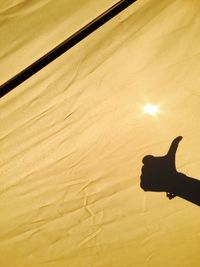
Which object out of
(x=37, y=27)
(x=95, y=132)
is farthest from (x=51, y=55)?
(x=95, y=132)

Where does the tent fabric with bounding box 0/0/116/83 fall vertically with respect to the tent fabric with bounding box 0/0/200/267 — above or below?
above

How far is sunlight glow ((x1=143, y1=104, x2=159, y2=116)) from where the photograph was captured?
4.23 feet

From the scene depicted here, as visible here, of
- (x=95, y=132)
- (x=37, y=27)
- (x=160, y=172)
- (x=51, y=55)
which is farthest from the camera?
(x=160, y=172)

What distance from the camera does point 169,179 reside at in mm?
1415

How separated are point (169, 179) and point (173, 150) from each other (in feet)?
0.48

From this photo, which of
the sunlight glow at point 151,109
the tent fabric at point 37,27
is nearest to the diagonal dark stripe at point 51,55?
the tent fabric at point 37,27

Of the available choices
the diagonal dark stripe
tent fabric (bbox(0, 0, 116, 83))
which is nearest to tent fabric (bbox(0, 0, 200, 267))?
tent fabric (bbox(0, 0, 116, 83))

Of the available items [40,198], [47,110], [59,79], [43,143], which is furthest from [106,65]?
[40,198]

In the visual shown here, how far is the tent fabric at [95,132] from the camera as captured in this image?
1.18 metres

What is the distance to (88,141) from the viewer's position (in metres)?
1.27

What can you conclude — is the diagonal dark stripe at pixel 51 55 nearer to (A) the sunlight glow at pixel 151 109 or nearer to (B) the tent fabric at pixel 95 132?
(B) the tent fabric at pixel 95 132

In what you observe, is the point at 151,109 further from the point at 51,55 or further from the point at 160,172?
the point at 51,55

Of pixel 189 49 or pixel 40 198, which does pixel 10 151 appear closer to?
pixel 40 198

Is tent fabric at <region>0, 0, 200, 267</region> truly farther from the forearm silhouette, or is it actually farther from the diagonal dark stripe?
the diagonal dark stripe
